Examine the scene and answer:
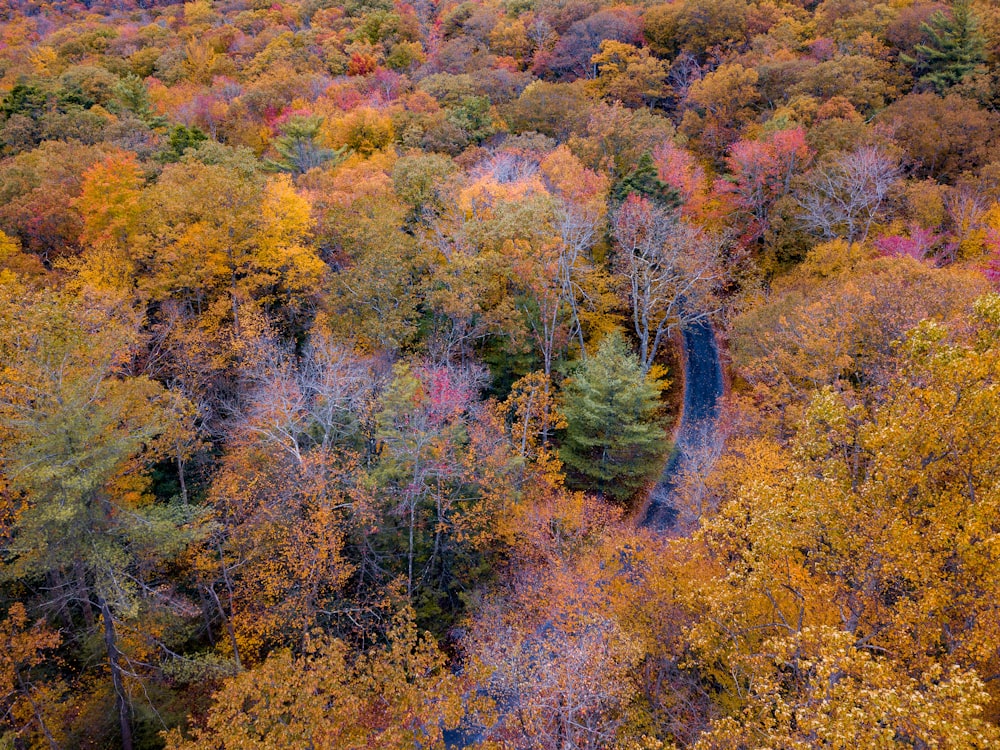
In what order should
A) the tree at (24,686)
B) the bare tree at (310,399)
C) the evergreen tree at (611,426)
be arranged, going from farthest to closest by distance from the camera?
1. the evergreen tree at (611,426)
2. the bare tree at (310,399)
3. the tree at (24,686)

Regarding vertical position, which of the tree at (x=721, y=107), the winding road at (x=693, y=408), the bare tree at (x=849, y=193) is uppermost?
the tree at (x=721, y=107)

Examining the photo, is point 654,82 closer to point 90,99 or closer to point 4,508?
point 90,99

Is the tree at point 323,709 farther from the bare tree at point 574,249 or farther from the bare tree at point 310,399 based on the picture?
the bare tree at point 574,249

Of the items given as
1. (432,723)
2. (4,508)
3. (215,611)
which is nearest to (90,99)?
(4,508)

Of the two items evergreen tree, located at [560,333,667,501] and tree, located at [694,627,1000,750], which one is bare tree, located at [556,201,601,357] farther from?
tree, located at [694,627,1000,750]

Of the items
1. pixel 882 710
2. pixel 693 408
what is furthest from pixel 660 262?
pixel 882 710

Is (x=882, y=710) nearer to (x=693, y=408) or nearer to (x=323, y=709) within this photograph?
(x=323, y=709)

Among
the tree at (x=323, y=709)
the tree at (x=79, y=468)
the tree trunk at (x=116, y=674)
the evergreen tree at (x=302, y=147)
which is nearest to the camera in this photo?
the tree at (x=323, y=709)

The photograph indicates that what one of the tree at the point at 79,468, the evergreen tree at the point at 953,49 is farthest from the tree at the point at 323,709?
the evergreen tree at the point at 953,49
